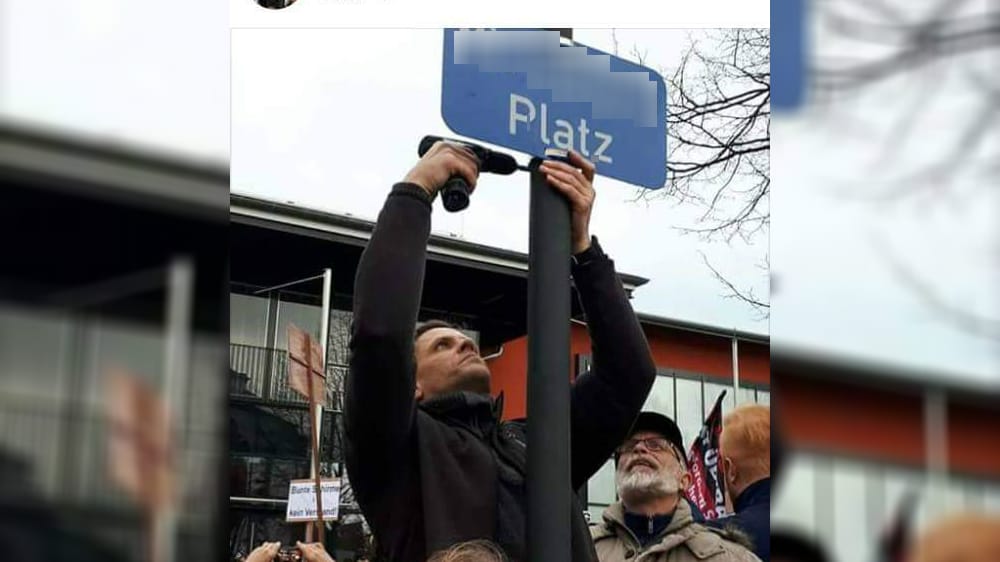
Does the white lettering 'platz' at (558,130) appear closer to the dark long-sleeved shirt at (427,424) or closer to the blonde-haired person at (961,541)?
the dark long-sleeved shirt at (427,424)

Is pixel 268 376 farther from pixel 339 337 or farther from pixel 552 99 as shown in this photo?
pixel 552 99

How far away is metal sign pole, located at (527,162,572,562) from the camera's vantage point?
1.24 meters

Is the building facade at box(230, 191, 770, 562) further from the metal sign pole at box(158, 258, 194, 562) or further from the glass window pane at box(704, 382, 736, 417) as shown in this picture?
the metal sign pole at box(158, 258, 194, 562)

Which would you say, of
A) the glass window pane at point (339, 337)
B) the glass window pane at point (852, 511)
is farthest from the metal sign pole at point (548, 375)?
the glass window pane at point (852, 511)

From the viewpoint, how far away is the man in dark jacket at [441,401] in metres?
1.26

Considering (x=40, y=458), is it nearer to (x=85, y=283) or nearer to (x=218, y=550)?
(x=85, y=283)

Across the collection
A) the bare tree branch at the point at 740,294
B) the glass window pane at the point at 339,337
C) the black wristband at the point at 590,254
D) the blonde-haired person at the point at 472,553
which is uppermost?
the black wristband at the point at 590,254

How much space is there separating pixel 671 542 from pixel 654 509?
0.04m

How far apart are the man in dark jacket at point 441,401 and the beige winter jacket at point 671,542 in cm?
4

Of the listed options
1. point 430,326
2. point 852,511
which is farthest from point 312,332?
point 852,511

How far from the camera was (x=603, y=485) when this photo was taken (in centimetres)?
135

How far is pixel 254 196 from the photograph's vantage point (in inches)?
50.0

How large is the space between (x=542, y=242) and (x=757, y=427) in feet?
1.08

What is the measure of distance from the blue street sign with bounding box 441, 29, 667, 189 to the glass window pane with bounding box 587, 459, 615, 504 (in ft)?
1.12
